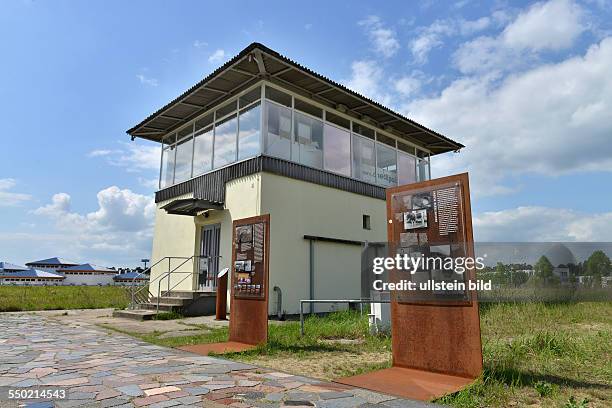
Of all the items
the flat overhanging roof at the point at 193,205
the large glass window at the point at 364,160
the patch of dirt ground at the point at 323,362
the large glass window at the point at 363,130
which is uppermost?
the large glass window at the point at 363,130

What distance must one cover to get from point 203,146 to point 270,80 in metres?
3.85

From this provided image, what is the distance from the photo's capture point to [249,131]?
13.0m

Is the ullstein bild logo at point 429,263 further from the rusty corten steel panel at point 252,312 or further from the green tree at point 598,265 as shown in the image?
the green tree at point 598,265

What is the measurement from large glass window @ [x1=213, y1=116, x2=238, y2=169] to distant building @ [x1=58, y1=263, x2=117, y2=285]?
168ft

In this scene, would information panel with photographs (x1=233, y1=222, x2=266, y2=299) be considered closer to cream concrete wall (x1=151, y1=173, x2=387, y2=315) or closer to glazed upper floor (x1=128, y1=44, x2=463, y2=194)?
cream concrete wall (x1=151, y1=173, x2=387, y2=315)

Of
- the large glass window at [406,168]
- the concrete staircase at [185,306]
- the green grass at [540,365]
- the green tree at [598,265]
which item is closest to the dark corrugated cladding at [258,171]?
the large glass window at [406,168]

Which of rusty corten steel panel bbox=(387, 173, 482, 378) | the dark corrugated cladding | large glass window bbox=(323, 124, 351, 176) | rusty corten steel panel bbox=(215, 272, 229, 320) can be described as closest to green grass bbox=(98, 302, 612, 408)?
rusty corten steel panel bbox=(387, 173, 482, 378)

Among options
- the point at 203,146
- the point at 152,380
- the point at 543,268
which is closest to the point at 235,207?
the point at 203,146

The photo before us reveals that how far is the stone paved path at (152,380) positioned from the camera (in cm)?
399

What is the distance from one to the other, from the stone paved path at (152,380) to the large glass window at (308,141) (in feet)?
25.3

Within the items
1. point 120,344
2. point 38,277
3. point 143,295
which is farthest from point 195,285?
point 38,277

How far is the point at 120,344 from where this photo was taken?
7641 mm

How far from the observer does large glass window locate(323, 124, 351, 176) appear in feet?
47.1

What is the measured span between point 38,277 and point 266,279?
60427 mm
